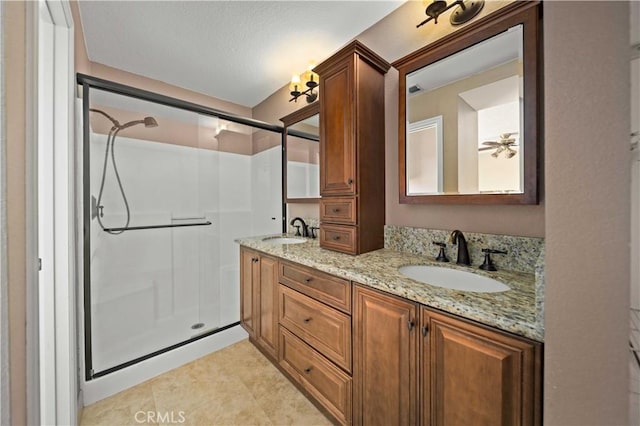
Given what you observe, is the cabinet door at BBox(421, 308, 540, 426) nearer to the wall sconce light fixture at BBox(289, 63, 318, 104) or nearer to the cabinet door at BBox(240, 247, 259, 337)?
the cabinet door at BBox(240, 247, 259, 337)

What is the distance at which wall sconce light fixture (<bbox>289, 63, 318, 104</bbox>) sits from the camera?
2.13 m

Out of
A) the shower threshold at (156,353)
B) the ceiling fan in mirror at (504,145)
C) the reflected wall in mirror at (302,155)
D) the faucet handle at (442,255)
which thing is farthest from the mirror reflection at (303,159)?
the shower threshold at (156,353)

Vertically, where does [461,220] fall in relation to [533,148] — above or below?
below

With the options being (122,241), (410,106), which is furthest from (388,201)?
(122,241)

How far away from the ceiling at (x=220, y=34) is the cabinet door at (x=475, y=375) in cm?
189

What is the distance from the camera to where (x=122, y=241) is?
85.7 inches

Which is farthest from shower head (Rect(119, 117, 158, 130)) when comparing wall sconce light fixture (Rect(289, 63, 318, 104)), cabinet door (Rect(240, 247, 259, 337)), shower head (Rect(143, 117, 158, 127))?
cabinet door (Rect(240, 247, 259, 337))

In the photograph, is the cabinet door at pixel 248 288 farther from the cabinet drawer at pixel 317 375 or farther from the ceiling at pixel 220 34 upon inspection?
the ceiling at pixel 220 34

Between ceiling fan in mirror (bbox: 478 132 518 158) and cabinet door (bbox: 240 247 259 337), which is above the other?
ceiling fan in mirror (bbox: 478 132 518 158)

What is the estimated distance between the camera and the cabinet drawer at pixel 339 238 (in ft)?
4.99

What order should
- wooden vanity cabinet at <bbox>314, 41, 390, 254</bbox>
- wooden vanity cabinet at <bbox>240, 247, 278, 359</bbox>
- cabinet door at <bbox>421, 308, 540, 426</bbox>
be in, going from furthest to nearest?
wooden vanity cabinet at <bbox>240, 247, 278, 359</bbox>
wooden vanity cabinet at <bbox>314, 41, 390, 254</bbox>
cabinet door at <bbox>421, 308, 540, 426</bbox>

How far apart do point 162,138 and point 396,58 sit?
2.27 m

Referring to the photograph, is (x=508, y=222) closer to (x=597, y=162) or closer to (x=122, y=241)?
(x=597, y=162)

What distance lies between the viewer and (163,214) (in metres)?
2.44
